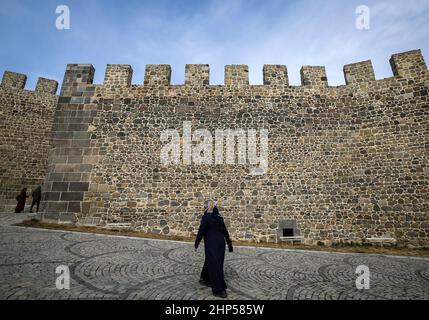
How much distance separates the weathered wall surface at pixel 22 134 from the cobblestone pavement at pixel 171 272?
10.2 meters

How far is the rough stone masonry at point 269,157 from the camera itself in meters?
9.33

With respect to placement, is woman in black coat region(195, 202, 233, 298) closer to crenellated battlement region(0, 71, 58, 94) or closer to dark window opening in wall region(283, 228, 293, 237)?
dark window opening in wall region(283, 228, 293, 237)

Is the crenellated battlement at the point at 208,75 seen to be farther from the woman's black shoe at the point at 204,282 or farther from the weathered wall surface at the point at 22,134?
the woman's black shoe at the point at 204,282

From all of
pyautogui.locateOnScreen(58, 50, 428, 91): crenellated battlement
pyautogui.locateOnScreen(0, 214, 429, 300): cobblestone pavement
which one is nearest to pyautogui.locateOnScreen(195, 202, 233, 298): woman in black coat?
pyautogui.locateOnScreen(0, 214, 429, 300): cobblestone pavement

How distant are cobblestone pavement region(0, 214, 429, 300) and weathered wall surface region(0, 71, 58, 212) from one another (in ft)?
33.5

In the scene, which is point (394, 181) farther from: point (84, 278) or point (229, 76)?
point (84, 278)

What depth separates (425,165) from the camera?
30.8 feet

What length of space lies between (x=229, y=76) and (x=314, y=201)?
6.63m

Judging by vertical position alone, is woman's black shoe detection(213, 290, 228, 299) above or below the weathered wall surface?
below

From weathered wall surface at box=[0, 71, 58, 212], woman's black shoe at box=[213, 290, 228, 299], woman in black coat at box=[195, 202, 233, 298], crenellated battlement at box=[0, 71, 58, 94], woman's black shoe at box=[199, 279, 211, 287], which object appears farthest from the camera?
crenellated battlement at box=[0, 71, 58, 94]

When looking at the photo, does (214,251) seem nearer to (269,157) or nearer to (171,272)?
(171,272)

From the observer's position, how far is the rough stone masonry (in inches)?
367

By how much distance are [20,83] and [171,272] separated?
18470 mm
